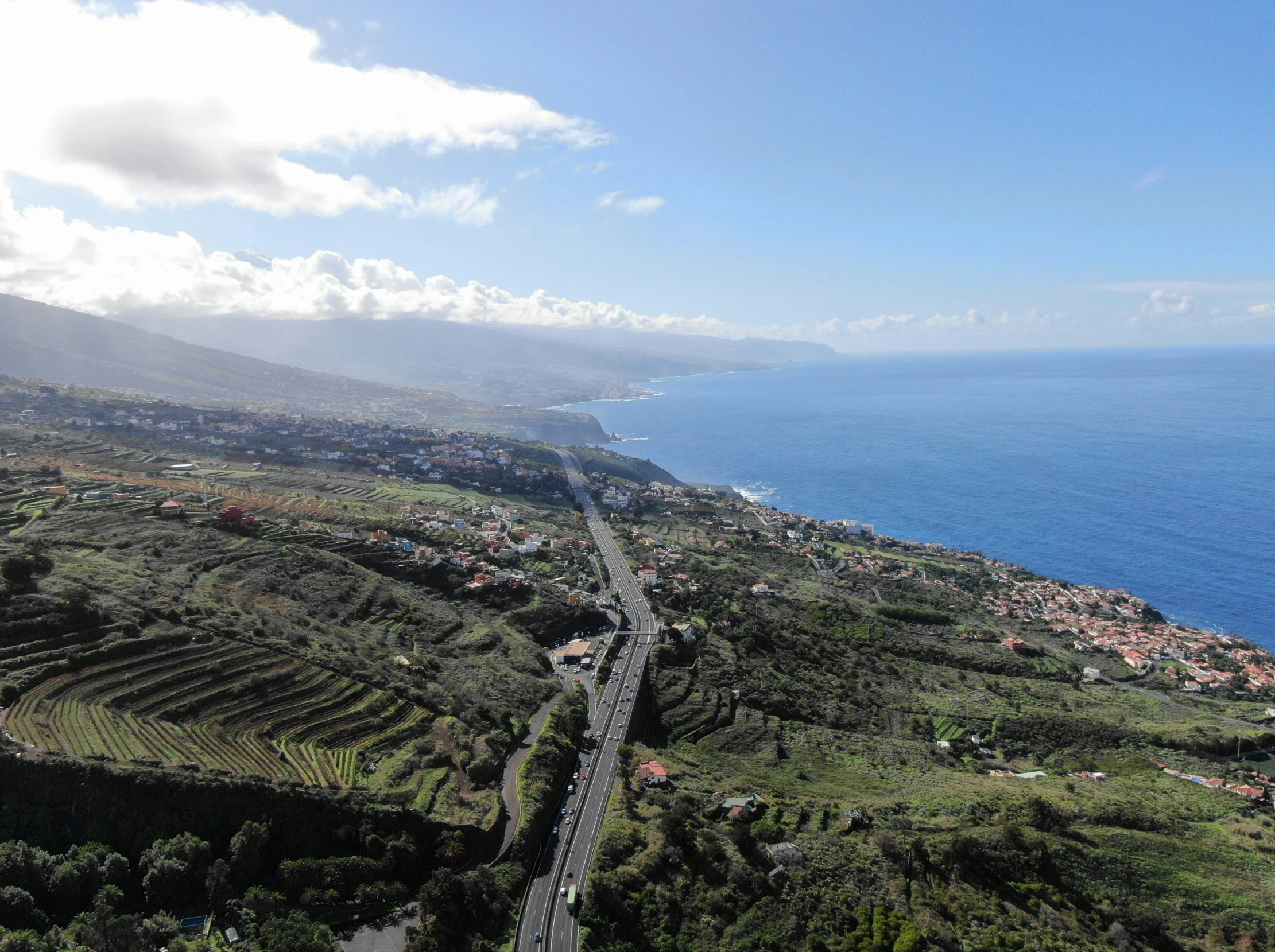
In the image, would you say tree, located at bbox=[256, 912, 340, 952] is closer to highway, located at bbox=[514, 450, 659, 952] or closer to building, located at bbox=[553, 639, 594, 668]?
highway, located at bbox=[514, 450, 659, 952]

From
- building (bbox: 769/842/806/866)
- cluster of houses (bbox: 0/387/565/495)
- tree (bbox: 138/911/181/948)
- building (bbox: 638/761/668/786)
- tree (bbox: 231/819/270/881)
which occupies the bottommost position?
building (bbox: 638/761/668/786)

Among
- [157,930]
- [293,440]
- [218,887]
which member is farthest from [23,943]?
[293,440]

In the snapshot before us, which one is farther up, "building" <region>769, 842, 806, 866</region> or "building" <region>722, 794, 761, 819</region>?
"building" <region>769, 842, 806, 866</region>

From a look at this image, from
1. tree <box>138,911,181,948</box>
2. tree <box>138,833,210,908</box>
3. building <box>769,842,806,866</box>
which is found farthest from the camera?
building <box>769,842,806,866</box>

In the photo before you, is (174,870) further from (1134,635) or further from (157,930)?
(1134,635)

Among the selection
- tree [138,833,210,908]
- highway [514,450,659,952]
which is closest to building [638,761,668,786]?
highway [514,450,659,952]

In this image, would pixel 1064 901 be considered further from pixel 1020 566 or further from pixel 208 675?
pixel 1020 566
